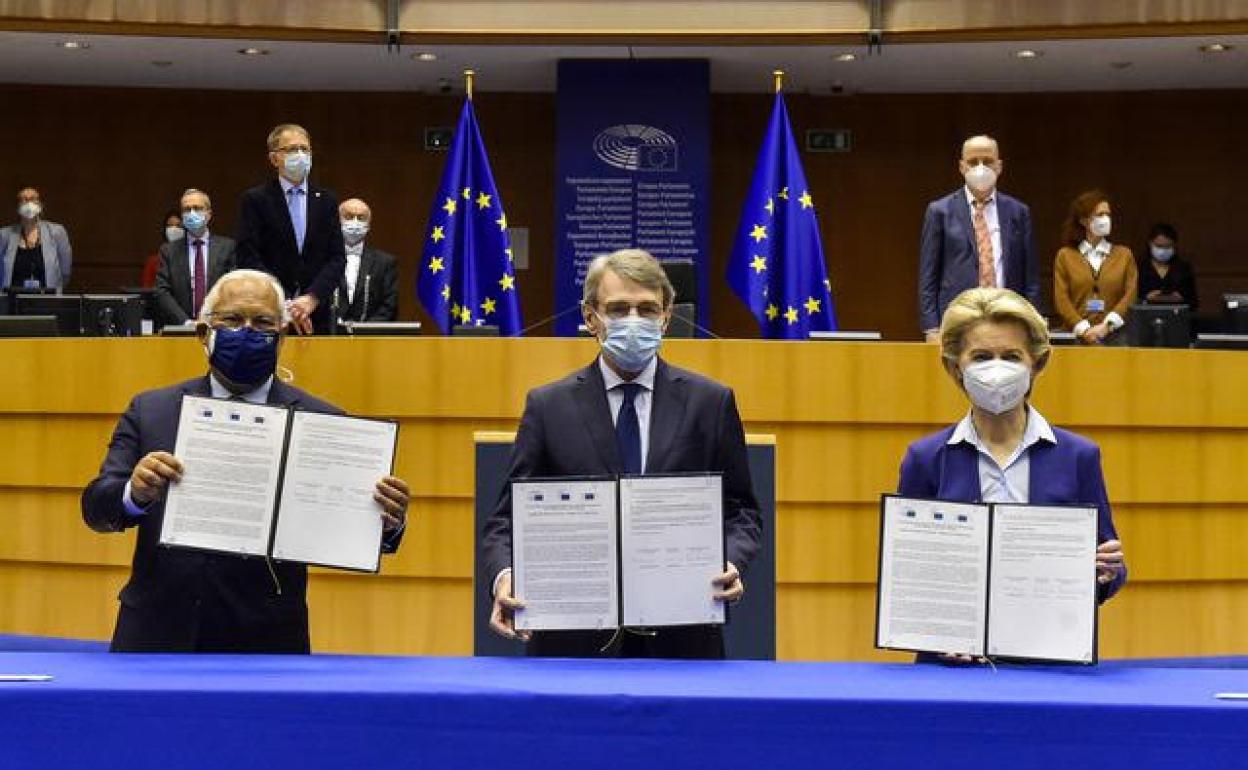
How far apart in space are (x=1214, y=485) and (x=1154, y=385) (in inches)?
19.2

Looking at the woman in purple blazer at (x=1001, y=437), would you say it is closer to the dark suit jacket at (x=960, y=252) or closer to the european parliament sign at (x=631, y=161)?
the dark suit jacket at (x=960, y=252)

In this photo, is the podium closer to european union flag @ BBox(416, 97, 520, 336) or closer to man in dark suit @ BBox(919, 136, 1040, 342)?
man in dark suit @ BBox(919, 136, 1040, 342)

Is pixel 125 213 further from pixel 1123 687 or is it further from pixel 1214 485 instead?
pixel 1123 687

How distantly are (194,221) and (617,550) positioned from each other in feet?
24.1

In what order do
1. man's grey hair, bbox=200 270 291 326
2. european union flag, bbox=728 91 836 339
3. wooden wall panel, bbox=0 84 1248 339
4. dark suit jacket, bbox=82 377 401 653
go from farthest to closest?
wooden wall panel, bbox=0 84 1248 339
european union flag, bbox=728 91 836 339
man's grey hair, bbox=200 270 291 326
dark suit jacket, bbox=82 377 401 653

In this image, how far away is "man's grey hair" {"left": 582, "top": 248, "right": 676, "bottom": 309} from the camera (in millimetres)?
3898

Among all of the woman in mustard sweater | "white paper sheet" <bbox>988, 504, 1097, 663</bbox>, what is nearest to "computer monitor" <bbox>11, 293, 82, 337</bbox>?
the woman in mustard sweater

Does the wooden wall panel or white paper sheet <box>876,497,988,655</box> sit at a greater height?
the wooden wall panel

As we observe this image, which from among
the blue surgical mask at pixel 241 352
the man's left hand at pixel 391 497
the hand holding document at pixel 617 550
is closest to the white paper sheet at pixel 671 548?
the hand holding document at pixel 617 550

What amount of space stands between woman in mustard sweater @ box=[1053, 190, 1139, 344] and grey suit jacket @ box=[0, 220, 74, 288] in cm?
749

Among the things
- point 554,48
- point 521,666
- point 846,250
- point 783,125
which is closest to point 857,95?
point 846,250

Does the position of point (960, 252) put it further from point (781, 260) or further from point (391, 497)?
point (391, 497)

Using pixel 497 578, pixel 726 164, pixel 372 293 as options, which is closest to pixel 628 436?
pixel 497 578

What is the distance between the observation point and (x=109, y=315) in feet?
26.8
